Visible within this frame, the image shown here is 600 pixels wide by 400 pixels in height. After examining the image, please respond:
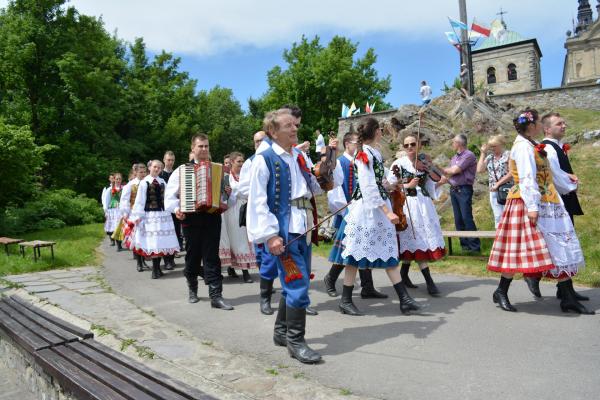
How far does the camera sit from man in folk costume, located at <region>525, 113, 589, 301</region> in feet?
17.4

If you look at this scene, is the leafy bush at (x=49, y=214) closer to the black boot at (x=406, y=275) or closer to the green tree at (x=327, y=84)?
the black boot at (x=406, y=275)

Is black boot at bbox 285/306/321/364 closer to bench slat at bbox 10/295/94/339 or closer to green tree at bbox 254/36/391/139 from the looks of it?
bench slat at bbox 10/295/94/339

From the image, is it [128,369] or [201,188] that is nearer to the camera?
[128,369]

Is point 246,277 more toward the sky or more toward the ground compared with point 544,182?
more toward the ground

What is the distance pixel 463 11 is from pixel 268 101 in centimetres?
2811

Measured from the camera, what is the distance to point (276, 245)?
13.0ft

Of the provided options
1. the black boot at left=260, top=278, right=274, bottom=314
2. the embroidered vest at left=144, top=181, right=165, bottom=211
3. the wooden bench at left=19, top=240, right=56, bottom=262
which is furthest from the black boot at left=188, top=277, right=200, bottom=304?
the wooden bench at left=19, top=240, right=56, bottom=262

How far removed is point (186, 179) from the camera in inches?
252

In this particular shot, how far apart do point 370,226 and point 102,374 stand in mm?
2963

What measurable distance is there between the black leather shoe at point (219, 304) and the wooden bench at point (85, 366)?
5.76ft

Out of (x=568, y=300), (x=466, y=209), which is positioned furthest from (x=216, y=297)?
(x=466, y=209)

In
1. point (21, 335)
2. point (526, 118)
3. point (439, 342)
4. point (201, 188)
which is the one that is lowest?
point (439, 342)

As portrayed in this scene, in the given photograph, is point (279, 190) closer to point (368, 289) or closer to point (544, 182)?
point (368, 289)

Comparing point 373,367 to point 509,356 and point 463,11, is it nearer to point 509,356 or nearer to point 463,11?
point 509,356
